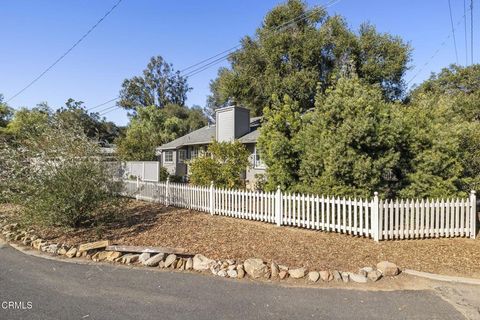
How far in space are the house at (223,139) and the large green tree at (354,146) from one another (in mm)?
8467

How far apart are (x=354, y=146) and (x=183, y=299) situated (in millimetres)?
5594

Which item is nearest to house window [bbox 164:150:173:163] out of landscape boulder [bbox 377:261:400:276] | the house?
the house

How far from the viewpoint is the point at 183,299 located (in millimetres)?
4344

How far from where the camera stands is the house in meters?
19.5

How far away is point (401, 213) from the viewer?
24.1 ft

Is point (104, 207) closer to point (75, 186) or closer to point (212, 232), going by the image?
point (75, 186)

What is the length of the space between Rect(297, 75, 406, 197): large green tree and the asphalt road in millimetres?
3680

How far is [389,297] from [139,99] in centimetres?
5503

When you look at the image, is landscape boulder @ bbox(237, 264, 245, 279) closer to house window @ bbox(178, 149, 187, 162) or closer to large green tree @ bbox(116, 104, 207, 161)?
large green tree @ bbox(116, 104, 207, 161)

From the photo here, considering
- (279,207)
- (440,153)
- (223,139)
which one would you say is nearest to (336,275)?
(279,207)

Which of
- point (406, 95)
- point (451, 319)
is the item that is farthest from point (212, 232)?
point (406, 95)

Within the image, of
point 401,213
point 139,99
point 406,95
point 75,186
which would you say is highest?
point 139,99

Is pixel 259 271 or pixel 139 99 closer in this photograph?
pixel 259 271

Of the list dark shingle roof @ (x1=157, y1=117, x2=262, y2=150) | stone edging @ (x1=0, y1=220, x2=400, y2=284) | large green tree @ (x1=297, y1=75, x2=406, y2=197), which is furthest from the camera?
dark shingle roof @ (x1=157, y1=117, x2=262, y2=150)
